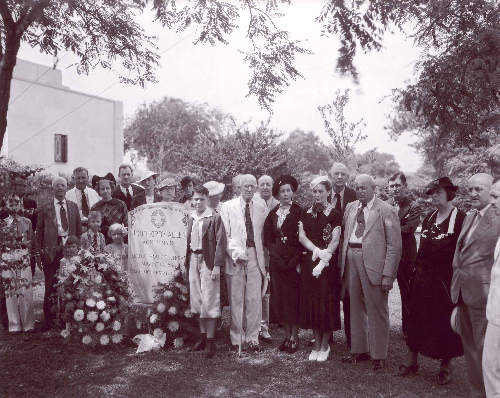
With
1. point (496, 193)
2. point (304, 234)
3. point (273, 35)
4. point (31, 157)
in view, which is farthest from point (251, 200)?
point (31, 157)

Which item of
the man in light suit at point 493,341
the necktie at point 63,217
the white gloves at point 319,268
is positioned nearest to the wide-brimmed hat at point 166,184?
the necktie at point 63,217

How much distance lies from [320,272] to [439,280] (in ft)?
4.20

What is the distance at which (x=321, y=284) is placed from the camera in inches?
244

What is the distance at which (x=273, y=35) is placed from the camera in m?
8.04

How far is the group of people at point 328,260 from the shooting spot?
4.85 meters

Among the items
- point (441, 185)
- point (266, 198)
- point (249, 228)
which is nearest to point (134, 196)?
point (266, 198)

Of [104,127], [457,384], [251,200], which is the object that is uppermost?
[104,127]

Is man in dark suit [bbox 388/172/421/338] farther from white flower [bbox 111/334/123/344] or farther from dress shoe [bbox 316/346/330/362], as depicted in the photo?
white flower [bbox 111/334/123/344]

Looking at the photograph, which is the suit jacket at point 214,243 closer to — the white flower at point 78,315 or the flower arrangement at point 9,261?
the white flower at point 78,315

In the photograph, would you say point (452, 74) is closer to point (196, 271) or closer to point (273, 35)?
point (273, 35)

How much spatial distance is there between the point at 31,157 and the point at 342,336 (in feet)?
84.6

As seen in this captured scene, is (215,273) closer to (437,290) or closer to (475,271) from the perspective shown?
(437,290)

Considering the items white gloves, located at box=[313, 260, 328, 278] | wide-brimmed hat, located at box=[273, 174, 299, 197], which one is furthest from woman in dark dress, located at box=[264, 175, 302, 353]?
white gloves, located at box=[313, 260, 328, 278]

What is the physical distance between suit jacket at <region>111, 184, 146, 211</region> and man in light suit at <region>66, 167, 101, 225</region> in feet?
0.98
